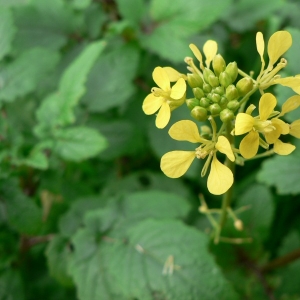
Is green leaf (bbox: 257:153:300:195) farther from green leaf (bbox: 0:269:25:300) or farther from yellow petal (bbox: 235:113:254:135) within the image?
green leaf (bbox: 0:269:25:300)

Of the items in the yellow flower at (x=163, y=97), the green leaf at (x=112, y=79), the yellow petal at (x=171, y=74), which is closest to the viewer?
the yellow flower at (x=163, y=97)

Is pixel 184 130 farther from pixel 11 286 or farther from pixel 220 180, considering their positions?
pixel 11 286

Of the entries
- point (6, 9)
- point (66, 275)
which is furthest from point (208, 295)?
point (6, 9)

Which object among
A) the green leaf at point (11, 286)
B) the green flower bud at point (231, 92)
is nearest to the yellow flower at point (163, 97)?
the green flower bud at point (231, 92)

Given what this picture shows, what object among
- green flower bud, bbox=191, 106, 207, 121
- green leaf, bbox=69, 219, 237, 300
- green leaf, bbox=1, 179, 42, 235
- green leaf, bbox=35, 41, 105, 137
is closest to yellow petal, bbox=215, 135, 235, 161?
green flower bud, bbox=191, 106, 207, 121

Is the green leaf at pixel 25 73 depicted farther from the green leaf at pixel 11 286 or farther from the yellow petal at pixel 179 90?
the yellow petal at pixel 179 90

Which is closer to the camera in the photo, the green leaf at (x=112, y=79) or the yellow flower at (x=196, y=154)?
the yellow flower at (x=196, y=154)
